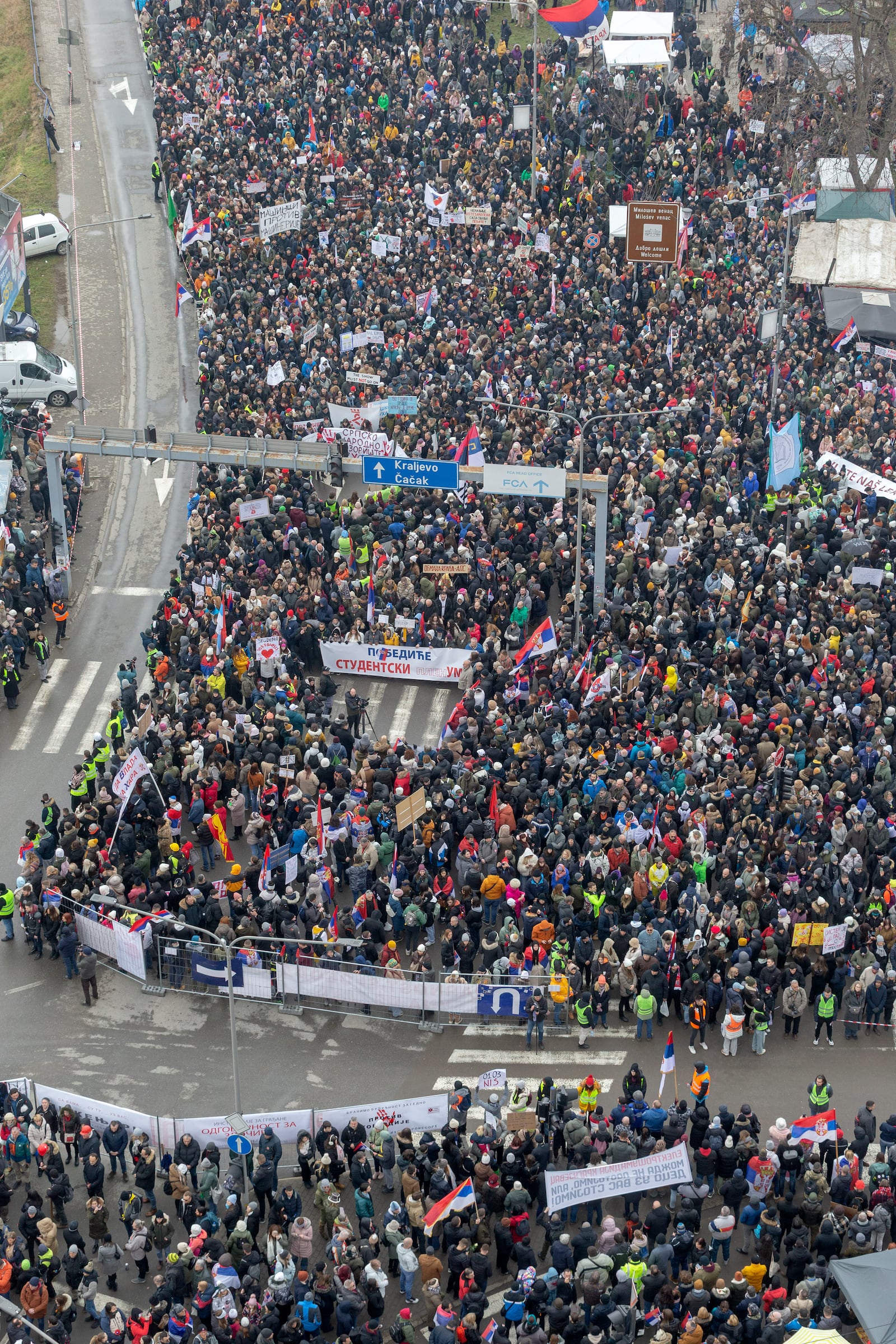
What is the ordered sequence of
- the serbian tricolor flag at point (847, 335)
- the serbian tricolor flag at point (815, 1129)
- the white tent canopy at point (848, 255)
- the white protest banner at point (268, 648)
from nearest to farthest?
the serbian tricolor flag at point (815, 1129) → the white protest banner at point (268, 648) → the serbian tricolor flag at point (847, 335) → the white tent canopy at point (848, 255)

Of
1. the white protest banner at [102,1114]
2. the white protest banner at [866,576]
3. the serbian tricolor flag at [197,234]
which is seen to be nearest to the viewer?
the white protest banner at [102,1114]

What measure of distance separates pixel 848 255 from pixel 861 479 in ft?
40.0

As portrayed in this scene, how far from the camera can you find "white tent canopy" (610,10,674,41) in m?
62.2

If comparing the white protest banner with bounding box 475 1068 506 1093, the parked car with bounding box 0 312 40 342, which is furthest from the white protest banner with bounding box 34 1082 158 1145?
the parked car with bounding box 0 312 40 342

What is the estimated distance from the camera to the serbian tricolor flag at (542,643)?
120ft

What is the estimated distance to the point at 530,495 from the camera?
4034 centimetres

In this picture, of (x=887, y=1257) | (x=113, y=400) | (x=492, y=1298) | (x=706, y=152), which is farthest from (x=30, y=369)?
(x=887, y=1257)

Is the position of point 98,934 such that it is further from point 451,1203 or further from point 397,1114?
point 451,1203

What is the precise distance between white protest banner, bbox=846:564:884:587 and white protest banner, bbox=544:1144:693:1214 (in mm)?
15769

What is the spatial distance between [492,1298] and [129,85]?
55.0m

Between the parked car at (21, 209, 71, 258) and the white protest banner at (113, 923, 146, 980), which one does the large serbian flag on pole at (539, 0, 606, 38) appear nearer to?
the parked car at (21, 209, 71, 258)

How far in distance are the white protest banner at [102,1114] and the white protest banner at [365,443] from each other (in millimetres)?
19328

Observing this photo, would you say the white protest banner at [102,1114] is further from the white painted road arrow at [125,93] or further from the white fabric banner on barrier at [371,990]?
the white painted road arrow at [125,93]

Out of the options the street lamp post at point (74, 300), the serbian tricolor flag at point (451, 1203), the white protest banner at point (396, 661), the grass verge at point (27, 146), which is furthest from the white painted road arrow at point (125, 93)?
the serbian tricolor flag at point (451, 1203)
